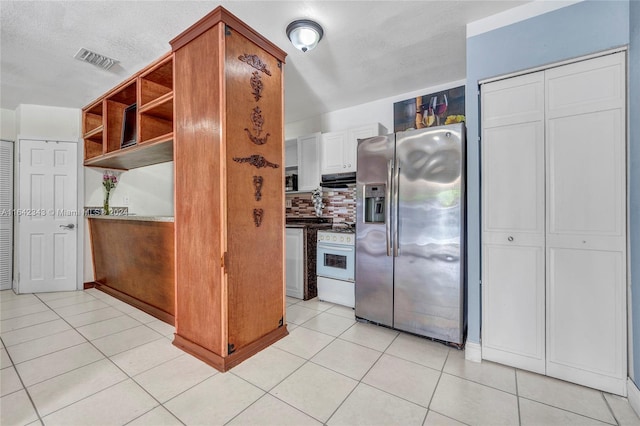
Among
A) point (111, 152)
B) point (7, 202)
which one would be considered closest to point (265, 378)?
point (111, 152)

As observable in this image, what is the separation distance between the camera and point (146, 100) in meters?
2.87

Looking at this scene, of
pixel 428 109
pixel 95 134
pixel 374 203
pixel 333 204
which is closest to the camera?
pixel 374 203

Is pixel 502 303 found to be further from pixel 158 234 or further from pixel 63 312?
pixel 63 312

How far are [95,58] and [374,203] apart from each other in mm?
3181

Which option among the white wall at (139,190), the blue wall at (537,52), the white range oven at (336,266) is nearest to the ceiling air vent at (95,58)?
the white wall at (139,190)

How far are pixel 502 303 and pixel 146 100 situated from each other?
12.4 feet

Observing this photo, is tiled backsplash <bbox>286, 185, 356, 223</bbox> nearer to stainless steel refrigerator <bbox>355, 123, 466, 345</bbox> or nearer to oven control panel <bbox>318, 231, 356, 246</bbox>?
oven control panel <bbox>318, 231, 356, 246</bbox>

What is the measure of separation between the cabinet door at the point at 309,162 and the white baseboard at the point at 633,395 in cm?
339

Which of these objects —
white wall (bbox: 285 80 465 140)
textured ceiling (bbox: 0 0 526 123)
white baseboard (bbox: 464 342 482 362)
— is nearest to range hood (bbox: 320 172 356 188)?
white wall (bbox: 285 80 465 140)

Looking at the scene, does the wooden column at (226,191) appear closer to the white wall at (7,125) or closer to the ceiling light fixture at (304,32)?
the ceiling light fixture at (304,32)

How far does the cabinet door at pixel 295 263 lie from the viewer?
3.57 metres

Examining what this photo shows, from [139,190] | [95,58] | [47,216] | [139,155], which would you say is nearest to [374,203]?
[139,155]

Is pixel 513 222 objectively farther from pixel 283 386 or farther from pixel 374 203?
pixel 283 386

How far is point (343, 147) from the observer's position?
3.83m
